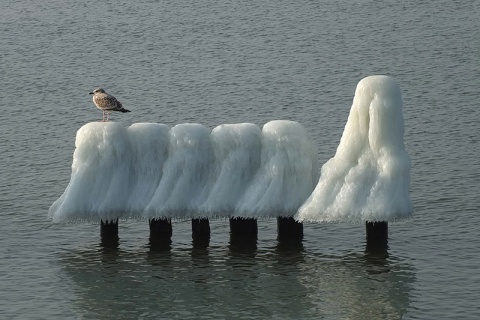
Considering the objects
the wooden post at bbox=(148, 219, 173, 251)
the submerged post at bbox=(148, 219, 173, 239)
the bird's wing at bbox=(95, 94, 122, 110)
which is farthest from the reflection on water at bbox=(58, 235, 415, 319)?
the bird's wing at bbox=(95, 94, 122, 110)

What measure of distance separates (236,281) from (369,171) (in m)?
6.95

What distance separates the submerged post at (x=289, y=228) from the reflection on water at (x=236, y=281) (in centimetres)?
33

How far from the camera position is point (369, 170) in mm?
49188

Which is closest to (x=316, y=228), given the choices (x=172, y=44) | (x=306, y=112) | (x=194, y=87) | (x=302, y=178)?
(x=302, y=178)

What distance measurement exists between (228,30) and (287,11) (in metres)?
8.26

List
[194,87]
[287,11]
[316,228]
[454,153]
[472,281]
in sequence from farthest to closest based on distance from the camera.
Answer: [287,11] < [194,87] < [454,153] < [316,228] < [472,281]

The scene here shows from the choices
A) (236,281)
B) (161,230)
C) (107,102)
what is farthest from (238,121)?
(236,281)

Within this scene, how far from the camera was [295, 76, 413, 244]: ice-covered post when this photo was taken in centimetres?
4838

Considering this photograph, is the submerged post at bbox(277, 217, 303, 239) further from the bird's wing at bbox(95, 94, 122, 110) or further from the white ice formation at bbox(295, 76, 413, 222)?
the bird's wing at bbox(95, 94, 122, 110)

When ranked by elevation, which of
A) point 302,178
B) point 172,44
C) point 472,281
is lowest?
point 472,281

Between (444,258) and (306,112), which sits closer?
(444,258)

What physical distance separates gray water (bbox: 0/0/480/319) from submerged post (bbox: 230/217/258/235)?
0.59m

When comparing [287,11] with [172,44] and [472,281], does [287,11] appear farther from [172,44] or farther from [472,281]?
[472,281]

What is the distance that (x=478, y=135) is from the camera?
2857 inches
